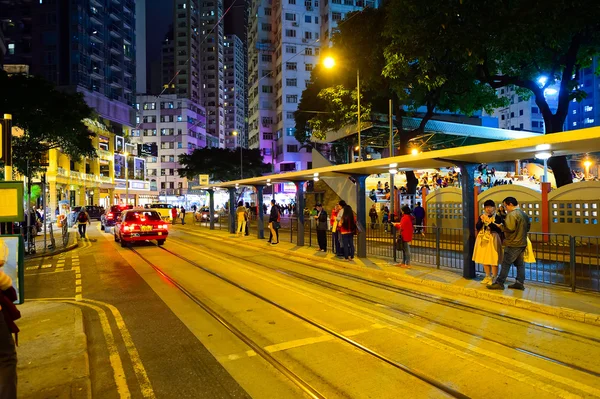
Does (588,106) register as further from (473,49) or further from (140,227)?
(140,227)

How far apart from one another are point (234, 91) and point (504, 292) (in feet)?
542

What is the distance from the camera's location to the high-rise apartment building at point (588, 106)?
89875 millimetres

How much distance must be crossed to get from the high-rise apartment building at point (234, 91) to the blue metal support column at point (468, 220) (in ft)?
482

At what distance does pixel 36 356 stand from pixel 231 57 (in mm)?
177103

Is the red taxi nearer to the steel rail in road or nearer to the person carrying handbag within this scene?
the steel rail in road

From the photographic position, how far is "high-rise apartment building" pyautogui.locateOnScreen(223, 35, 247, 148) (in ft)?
522

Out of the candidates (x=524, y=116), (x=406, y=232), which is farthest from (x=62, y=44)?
(x=524, y=116)

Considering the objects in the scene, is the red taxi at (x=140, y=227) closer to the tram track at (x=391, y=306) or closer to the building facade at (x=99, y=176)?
the tram track at (x=391, y=306)

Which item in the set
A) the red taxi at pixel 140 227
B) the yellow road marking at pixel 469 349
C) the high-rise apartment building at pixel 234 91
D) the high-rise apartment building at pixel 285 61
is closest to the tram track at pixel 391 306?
the yellow road marking at pixel 469 349

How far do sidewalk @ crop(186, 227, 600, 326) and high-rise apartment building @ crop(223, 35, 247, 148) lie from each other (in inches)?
5727

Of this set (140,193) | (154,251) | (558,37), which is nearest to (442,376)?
(154,251)

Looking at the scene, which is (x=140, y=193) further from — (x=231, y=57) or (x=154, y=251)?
(x=231, y=57)

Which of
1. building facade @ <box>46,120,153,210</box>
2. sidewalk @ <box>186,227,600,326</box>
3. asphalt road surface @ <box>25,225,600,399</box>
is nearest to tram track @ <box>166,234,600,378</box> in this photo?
asphalt road surface @ <box>25,225,600,399</box>

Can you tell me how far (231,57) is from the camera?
16862cm
